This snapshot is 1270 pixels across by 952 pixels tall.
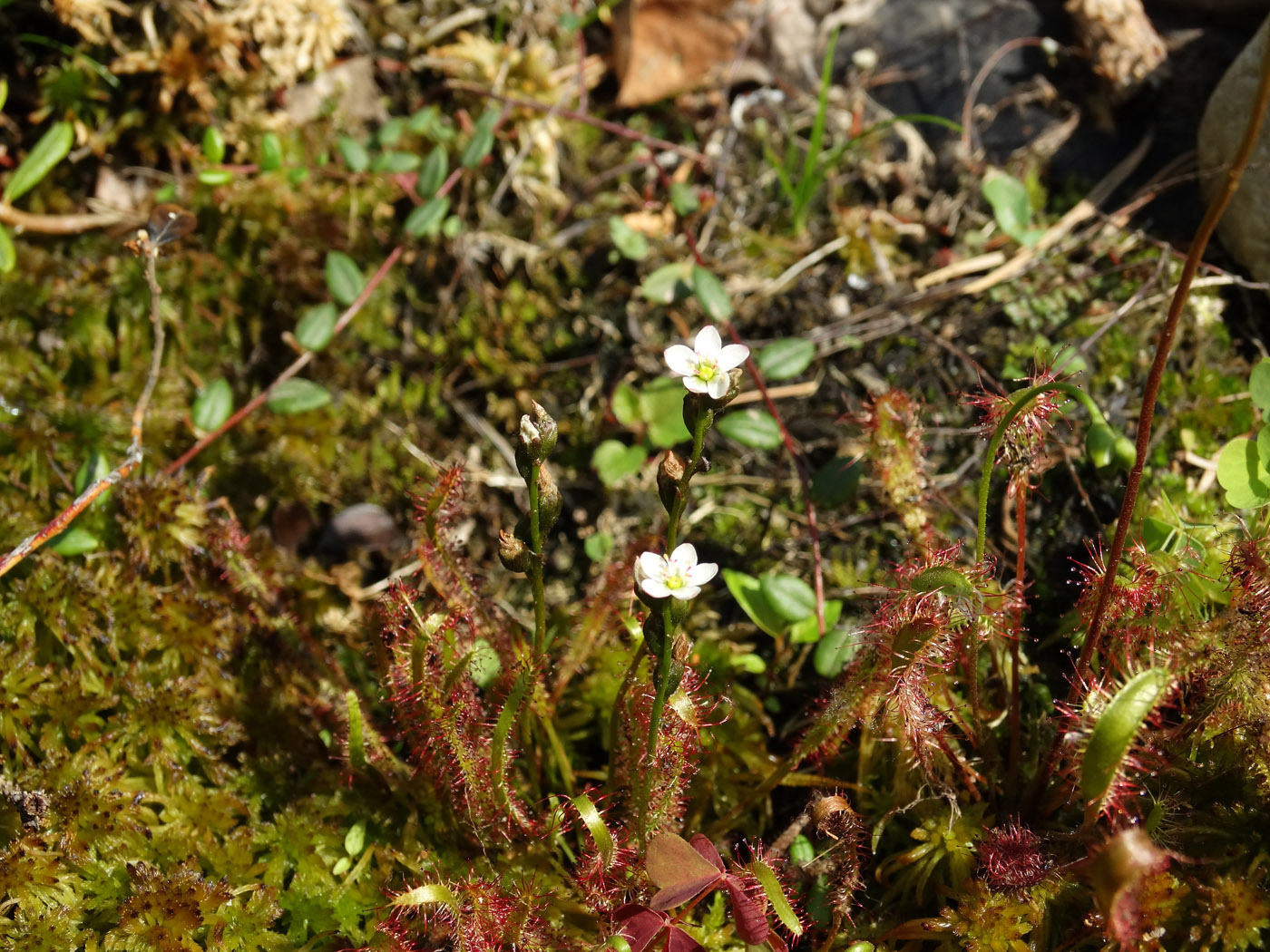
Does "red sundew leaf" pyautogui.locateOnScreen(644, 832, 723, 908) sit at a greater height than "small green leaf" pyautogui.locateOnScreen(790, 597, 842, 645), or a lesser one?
greater

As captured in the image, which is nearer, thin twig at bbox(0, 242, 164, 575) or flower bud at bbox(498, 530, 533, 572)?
flower bud at bbox(498, 530, 533, 572)

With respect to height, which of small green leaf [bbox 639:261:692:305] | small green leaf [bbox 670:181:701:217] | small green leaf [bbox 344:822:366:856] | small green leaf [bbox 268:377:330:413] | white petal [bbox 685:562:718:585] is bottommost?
small green leaf [bbox 344:822:366:856]

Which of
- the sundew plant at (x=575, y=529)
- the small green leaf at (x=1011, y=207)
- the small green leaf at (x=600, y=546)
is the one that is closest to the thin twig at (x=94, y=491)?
the sundew plant at (x=575, y=529)

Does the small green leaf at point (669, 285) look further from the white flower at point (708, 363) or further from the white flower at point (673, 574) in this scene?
the white flower at point (673, 574)

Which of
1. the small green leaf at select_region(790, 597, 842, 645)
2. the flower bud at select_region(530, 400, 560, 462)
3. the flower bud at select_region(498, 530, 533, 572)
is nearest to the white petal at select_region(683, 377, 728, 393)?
the flower bud at select_region(530, 400, 560, 462)

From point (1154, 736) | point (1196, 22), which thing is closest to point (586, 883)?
point (1154, 736)

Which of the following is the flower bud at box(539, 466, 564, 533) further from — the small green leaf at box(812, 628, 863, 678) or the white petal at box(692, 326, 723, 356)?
the small green leaf at box(812, 628, 863, 678)

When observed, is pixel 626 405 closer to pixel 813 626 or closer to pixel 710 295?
pixel 710 295
